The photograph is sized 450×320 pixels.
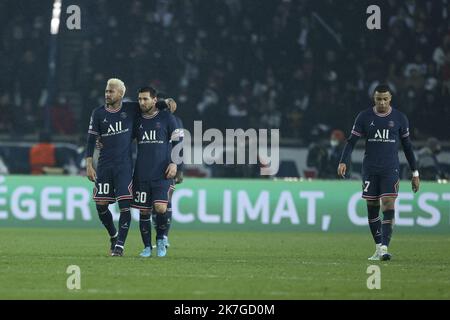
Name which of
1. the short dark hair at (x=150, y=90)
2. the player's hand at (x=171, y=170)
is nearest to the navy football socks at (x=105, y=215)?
the player's hand at (x=171, y=170)

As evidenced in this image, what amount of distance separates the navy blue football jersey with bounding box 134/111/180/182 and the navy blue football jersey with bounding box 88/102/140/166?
0.49 feet

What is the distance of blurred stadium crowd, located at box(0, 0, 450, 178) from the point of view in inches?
1030

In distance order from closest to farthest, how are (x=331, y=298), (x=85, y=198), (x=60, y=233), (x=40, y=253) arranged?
(x=331, y=298) → (x=40, y=253) → (x=60, y=233) → (x=85, y=198)

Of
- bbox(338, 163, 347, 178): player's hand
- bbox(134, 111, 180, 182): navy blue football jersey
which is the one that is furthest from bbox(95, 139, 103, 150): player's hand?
bbox(338, 163, 347, 178): player's hand

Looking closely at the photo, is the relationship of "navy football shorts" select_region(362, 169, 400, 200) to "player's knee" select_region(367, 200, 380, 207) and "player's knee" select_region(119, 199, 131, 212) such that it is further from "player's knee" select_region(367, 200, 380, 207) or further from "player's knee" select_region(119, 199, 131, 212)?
"player's knee" select_region(119, 199, 131, 212)

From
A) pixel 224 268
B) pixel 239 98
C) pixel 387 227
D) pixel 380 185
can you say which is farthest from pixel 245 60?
pixel 224 268

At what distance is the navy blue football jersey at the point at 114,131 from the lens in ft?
48.2

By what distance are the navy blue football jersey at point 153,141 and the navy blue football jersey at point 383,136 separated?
94.5 inches

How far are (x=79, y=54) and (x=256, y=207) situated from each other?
714 centimetres

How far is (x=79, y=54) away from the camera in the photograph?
27.5 meters

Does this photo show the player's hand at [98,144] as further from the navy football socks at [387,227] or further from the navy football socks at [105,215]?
the navy football socks at [387,227]

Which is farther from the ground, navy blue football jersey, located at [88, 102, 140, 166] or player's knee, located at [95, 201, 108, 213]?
navy blue football jersey, located at [88, 102, 140, 166]
